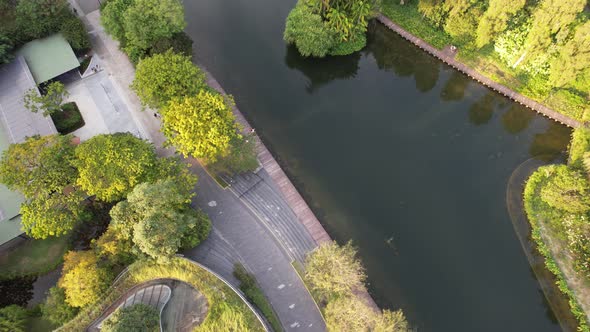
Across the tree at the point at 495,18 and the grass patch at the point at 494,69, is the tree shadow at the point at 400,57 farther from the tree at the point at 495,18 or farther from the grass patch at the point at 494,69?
the tree at the point at 495,18

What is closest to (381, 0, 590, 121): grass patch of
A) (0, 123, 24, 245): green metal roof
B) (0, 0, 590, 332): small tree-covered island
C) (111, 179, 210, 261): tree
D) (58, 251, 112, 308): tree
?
(0, 0, 590, 332): small tree-covered island

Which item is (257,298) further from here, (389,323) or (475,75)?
(475,75)

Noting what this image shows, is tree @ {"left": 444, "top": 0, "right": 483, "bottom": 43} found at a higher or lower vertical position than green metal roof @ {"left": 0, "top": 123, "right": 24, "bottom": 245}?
higher

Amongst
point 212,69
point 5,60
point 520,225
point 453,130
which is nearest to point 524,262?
point 520,225

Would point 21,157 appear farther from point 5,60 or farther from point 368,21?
point 368,21

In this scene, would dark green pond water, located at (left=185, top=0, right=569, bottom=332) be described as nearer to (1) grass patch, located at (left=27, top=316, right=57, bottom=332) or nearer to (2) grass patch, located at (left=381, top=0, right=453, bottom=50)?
(2) grass patch, located at (left=381, top=0, right=453, bottom=50)
